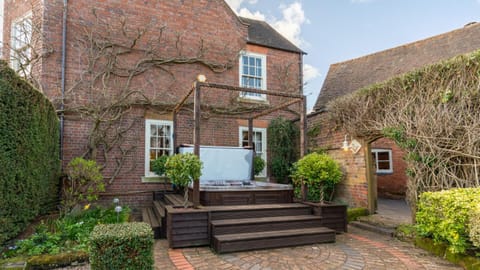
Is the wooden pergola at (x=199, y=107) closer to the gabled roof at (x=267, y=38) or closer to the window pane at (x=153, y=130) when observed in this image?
the window pane at (x=153, y=130)

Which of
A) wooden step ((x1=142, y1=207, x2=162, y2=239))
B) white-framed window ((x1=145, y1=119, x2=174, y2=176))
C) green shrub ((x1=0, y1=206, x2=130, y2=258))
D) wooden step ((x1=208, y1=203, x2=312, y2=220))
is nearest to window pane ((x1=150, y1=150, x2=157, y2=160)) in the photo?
white-framed window ((x1=145, y1=119, x2=174, y2=176))

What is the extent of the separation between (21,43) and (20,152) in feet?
18.4

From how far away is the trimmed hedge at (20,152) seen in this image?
3934 mm

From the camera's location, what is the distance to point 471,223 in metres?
3.68

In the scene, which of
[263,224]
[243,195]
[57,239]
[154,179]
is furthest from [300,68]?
[57,239]

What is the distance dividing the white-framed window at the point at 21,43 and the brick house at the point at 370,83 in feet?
28.2

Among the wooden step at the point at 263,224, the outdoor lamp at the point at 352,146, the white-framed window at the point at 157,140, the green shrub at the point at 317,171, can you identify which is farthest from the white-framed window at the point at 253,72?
the wooden step at the point at 263,224

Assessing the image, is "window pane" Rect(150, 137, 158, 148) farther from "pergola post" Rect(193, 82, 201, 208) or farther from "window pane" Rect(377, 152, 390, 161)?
Answer: "window pane" Rect(377, 152, 390, 161)

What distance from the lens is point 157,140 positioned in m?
8.47

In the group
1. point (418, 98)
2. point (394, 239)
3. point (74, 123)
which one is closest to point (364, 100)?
point (418, 98)

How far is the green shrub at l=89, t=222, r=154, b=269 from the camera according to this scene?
2859 mm

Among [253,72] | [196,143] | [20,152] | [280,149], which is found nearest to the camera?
[20,152]

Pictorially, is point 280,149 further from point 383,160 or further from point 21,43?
point 21,43

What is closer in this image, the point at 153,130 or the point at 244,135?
the point at 153,130
